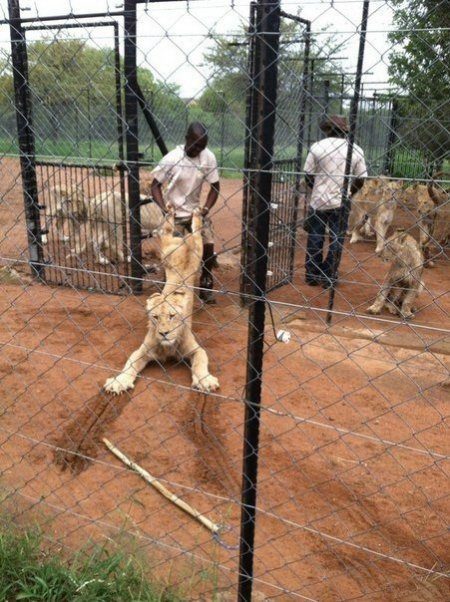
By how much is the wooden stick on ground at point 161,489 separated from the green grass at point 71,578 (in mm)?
518

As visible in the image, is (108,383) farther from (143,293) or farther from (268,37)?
(268,37)

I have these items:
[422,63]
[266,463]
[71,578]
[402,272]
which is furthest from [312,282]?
[71,578]

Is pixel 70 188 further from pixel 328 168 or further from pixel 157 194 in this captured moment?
pixel 328 168

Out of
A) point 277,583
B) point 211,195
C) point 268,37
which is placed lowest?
point 277,583

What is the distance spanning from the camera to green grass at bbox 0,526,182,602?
2.45 m

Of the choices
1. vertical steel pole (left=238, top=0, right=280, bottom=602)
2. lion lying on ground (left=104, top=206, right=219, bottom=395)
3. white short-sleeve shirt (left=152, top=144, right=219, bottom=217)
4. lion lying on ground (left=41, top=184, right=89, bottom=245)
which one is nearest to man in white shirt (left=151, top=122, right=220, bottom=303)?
white short-sleeve shirt (left=152, top=144, right=219, bottom=217)

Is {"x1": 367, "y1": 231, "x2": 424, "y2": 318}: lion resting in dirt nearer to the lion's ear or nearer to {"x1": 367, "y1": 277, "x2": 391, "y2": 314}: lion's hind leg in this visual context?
{"x1": 367, "y1": 277, "x2": 391, "y2": 314}: lion's hind leg

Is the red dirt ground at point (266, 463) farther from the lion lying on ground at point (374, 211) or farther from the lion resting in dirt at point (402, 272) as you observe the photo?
the lion lying on ground at point (374, 211)

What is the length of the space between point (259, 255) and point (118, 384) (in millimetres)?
2895

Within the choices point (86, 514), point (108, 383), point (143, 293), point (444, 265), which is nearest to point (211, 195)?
point (143, 293)

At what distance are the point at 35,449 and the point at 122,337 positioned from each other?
2.00m

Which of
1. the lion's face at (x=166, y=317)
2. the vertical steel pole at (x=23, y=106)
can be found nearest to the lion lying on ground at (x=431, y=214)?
the lion's face at (x=166, y=317)

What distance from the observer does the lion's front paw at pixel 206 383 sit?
15.1 ft

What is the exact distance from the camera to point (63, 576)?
8.32ft
